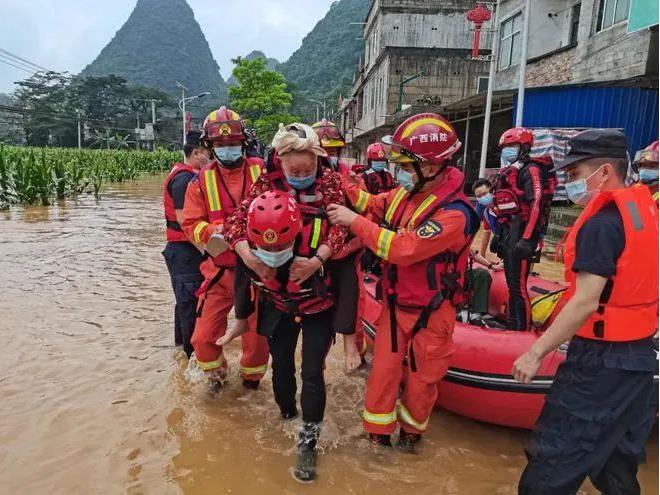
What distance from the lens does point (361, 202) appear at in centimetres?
290

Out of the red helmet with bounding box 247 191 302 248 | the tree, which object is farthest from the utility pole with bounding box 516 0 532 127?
the tree

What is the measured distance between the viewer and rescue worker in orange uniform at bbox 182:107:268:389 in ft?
10.3

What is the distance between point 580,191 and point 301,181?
4.25 feet

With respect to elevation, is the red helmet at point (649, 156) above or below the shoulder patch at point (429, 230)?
above

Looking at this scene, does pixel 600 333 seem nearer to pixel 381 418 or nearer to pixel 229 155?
pixel 381 418

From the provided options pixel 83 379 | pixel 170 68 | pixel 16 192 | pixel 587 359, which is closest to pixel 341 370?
pixel 83 379

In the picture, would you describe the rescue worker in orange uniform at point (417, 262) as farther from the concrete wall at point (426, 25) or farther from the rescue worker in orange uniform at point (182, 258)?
the concrete wall at point (426, 25)

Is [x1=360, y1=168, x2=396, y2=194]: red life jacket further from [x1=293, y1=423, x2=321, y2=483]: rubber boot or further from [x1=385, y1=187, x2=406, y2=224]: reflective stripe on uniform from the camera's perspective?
[x1=293, y1=423, x2=321, y2=483]: rubber boot

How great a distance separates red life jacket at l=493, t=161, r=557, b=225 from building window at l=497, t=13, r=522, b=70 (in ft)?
43.7

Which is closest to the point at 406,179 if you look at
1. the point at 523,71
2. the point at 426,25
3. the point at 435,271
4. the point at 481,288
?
the point at 435,271

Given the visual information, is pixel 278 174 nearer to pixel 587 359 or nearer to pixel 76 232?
pixel 587 359

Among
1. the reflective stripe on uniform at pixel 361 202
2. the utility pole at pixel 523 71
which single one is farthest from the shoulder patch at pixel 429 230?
the utility pole at pixel 523 71

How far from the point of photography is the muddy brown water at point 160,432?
8.63 feet

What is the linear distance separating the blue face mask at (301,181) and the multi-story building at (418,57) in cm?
2223
